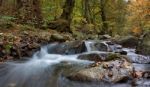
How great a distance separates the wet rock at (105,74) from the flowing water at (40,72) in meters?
0.24

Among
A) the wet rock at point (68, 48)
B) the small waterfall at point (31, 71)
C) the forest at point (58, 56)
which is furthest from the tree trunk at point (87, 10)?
the small waterfall at point (31, 71)

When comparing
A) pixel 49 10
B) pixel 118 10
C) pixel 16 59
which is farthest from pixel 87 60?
pixel 118 10

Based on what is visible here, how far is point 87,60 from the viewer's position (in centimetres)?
1110

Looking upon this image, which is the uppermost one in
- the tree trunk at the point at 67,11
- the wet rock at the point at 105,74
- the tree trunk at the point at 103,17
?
the tree trunk at the point at 67,11

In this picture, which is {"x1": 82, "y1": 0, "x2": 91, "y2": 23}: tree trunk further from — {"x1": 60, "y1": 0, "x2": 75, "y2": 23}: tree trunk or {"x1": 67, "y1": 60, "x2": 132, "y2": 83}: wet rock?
{"x1": 67, "y1": 60, "x2": 132, "y2": 83}: wet rock

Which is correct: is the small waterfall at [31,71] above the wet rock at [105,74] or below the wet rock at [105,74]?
below

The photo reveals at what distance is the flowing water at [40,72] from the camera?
7367mm

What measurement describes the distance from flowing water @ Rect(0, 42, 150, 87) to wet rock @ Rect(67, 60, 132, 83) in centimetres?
24

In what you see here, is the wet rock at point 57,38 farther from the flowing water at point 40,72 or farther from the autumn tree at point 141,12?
the autumn tree at point 141,12

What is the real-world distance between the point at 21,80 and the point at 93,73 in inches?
79.1

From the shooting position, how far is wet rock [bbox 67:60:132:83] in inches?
303

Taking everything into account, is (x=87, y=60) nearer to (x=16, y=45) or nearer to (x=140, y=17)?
(x=16, y=45)

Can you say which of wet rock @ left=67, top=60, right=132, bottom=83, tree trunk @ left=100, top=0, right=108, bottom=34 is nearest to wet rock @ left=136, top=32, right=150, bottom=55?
wet rock @ left=67, top=60, right=132, bottom=83

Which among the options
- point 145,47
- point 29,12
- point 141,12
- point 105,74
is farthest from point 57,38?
point 141,12
